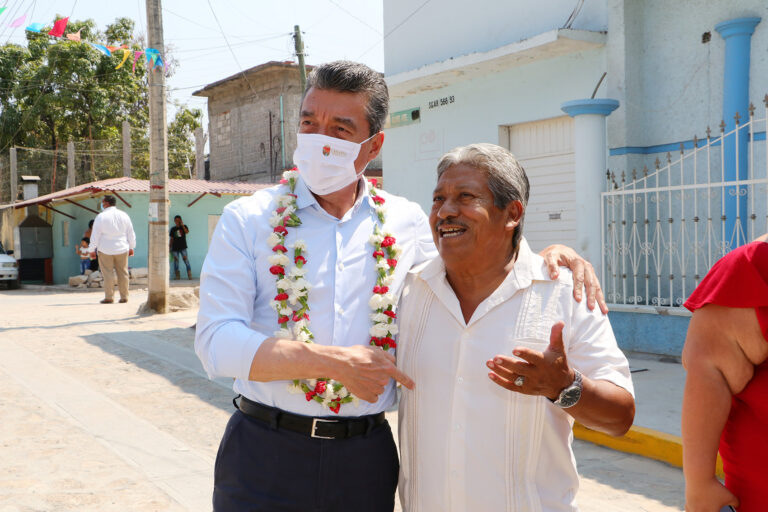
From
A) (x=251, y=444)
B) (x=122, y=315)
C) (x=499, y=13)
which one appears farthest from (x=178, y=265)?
(x=251, y=444)

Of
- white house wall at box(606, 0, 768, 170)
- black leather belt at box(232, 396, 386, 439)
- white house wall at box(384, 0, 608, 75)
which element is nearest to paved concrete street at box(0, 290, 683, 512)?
black leather belt at box(232, 396, 386, 439)

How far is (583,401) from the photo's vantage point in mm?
1879

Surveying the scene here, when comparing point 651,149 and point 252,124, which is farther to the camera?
point 252,124

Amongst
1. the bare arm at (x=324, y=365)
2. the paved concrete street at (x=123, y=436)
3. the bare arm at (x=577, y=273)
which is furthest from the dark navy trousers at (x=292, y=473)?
the paved concrete street at (x=123, y=436)

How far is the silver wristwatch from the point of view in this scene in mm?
1841

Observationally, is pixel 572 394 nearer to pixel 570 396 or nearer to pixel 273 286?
pixel 570 396

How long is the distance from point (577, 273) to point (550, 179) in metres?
8.17

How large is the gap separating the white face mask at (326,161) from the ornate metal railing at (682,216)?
18.6 feet

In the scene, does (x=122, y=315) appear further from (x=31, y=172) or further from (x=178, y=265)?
(x=31, y=172)

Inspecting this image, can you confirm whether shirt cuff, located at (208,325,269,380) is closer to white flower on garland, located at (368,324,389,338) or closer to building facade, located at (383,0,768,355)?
white flower on garland, located at (368,324,389,338)

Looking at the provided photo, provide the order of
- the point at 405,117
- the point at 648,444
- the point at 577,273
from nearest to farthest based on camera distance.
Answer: the point at 577,273, the point at 648,444, the point at 405,117

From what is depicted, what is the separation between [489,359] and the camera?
2.06 meters

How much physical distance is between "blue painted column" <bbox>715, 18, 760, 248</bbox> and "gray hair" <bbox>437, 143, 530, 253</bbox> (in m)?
6.10

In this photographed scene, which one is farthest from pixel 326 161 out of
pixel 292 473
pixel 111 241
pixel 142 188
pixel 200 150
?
pixel 200 150
